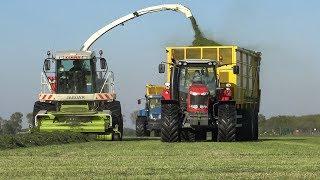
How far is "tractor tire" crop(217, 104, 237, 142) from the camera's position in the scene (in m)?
23.3

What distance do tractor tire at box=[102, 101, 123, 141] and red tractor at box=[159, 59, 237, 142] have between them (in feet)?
14.9

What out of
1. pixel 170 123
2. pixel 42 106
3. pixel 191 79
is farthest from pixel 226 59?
pixel 42 106

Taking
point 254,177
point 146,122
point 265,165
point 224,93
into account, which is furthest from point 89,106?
point 254,177

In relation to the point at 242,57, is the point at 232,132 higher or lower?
lower

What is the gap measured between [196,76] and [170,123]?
1861mm

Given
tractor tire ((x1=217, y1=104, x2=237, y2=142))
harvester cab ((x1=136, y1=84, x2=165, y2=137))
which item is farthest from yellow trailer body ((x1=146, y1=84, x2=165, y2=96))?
tractor tire ((x1=217, y1=104, x2=237, y2=142))

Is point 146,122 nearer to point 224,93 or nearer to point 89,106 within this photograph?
point 89,106

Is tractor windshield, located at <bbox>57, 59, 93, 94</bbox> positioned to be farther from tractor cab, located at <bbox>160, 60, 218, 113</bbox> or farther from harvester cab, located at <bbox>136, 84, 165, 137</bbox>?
harvester cab, located at <bbox>136, 84, 165, 137</bbox>

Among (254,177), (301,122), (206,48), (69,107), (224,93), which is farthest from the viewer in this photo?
(301,122)

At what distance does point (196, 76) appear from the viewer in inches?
950

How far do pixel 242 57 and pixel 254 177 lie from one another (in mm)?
19404

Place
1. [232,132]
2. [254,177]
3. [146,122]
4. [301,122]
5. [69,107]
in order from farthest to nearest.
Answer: [301,122] < [146,122] < [69,107] < [232,132] < [254,177]

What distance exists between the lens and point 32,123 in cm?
2866

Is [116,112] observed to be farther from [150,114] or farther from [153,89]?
[153,89]
